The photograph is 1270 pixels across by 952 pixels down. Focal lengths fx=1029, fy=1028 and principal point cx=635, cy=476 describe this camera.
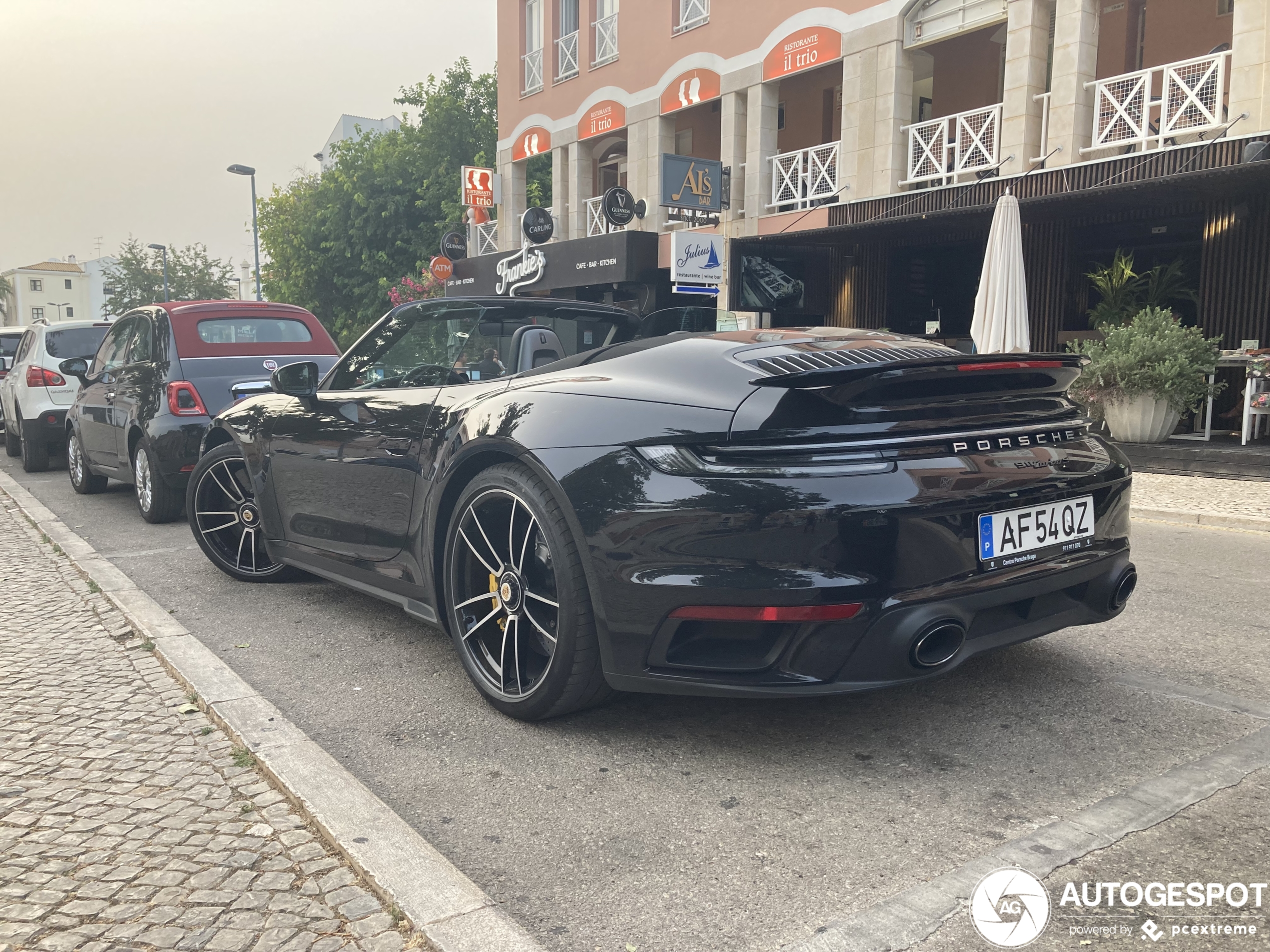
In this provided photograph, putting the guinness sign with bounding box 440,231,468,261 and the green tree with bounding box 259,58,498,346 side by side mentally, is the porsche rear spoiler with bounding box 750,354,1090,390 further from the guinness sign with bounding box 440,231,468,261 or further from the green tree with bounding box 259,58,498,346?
the green tree with bounding box 259,58,498,346

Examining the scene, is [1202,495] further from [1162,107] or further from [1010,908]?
[1010,908]

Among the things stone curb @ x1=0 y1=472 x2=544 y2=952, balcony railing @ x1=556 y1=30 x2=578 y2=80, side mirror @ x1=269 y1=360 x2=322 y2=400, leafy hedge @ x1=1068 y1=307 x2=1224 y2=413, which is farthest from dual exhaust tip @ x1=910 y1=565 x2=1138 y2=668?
balcony railing @ x1=556 y1=30 x2=578 y2=80

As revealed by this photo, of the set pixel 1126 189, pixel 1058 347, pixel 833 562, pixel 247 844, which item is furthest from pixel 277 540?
pixel 1058 347

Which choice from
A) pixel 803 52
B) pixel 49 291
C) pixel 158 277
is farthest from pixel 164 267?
pixel 49 291

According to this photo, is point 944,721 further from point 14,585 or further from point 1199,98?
point 1199,98

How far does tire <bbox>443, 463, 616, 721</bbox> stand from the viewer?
2.97m

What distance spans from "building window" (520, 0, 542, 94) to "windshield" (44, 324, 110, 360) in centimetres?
1592

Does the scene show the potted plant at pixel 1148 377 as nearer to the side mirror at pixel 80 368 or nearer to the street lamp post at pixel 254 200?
the side mirror at pixel 80 368

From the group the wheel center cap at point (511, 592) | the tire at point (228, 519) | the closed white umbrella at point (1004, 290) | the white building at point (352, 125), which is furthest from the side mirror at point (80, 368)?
the white building at point (352, 125)

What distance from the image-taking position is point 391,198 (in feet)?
118

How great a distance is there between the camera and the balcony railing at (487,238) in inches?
1067

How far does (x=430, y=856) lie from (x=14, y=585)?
13.9 ft

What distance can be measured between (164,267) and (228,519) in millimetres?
53068

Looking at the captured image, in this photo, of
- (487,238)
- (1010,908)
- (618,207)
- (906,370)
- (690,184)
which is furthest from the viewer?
(487,238)
